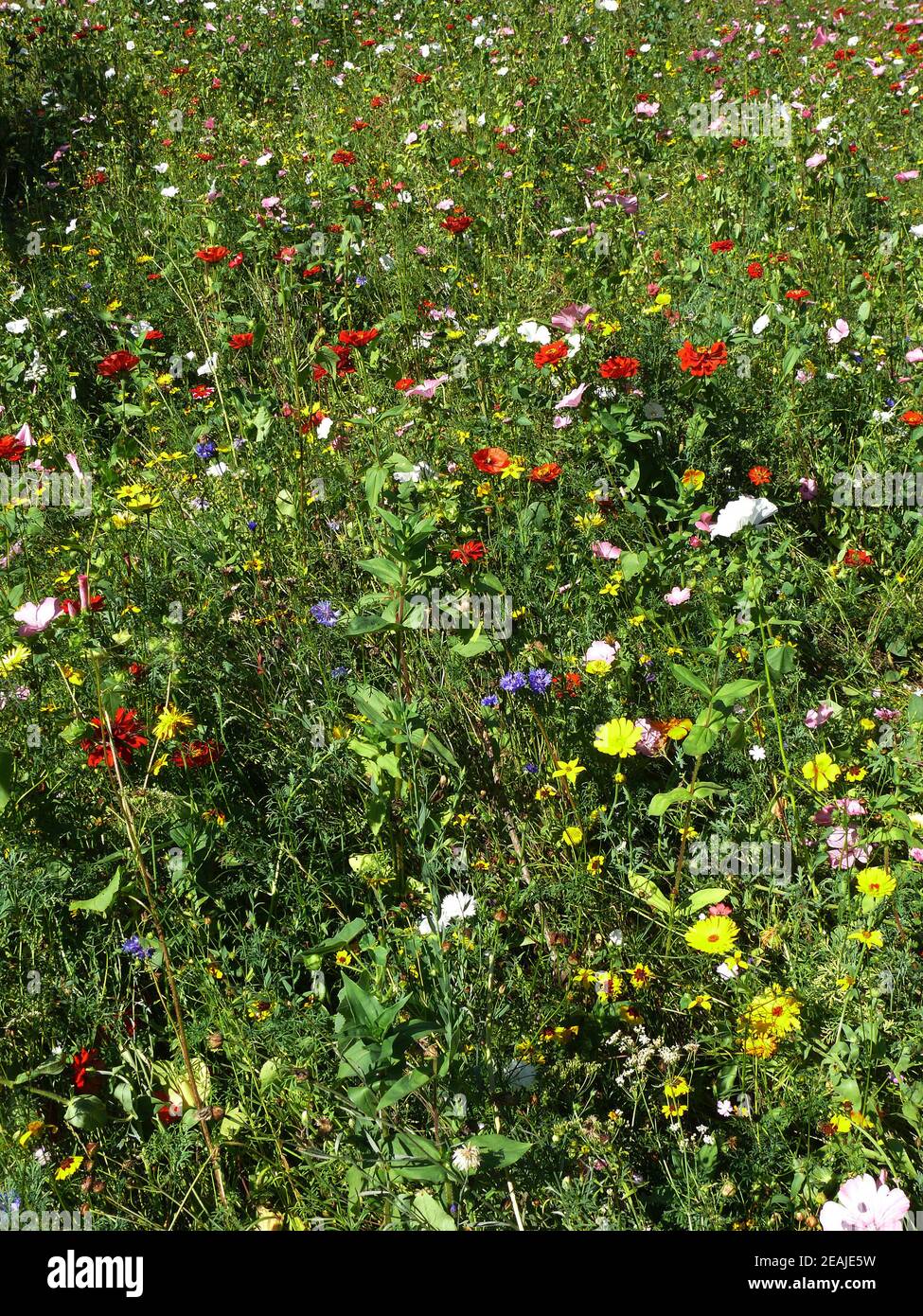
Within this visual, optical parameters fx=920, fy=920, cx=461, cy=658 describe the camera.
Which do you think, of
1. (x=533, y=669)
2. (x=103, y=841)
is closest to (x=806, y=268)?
(x=533, y=669)

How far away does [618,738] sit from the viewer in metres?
1.97

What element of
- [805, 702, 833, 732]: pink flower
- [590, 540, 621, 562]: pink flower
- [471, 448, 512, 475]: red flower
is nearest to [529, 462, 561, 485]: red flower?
[471, 448, 512, 475]: red flower

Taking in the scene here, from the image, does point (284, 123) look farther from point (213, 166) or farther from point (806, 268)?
point (806, 268)

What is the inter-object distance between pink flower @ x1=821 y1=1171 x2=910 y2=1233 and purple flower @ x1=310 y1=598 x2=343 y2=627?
1.64 m

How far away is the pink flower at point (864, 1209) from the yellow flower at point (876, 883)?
50 centimetres

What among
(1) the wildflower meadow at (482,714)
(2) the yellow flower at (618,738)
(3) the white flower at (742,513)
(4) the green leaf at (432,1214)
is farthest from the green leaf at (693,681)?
(4) the green leaf at (432,1214)

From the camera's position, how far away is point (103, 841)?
1998 millimetres

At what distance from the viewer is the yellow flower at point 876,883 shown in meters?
1.58

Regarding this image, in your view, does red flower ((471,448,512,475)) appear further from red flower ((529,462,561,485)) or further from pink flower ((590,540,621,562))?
pink flower ((590,540,621,562))

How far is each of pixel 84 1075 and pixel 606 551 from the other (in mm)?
1701

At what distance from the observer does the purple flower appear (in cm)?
238

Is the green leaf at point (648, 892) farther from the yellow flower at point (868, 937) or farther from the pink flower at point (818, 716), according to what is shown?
the pink flower at point (818, 716)

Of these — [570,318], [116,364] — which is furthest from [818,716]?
[116,364]
